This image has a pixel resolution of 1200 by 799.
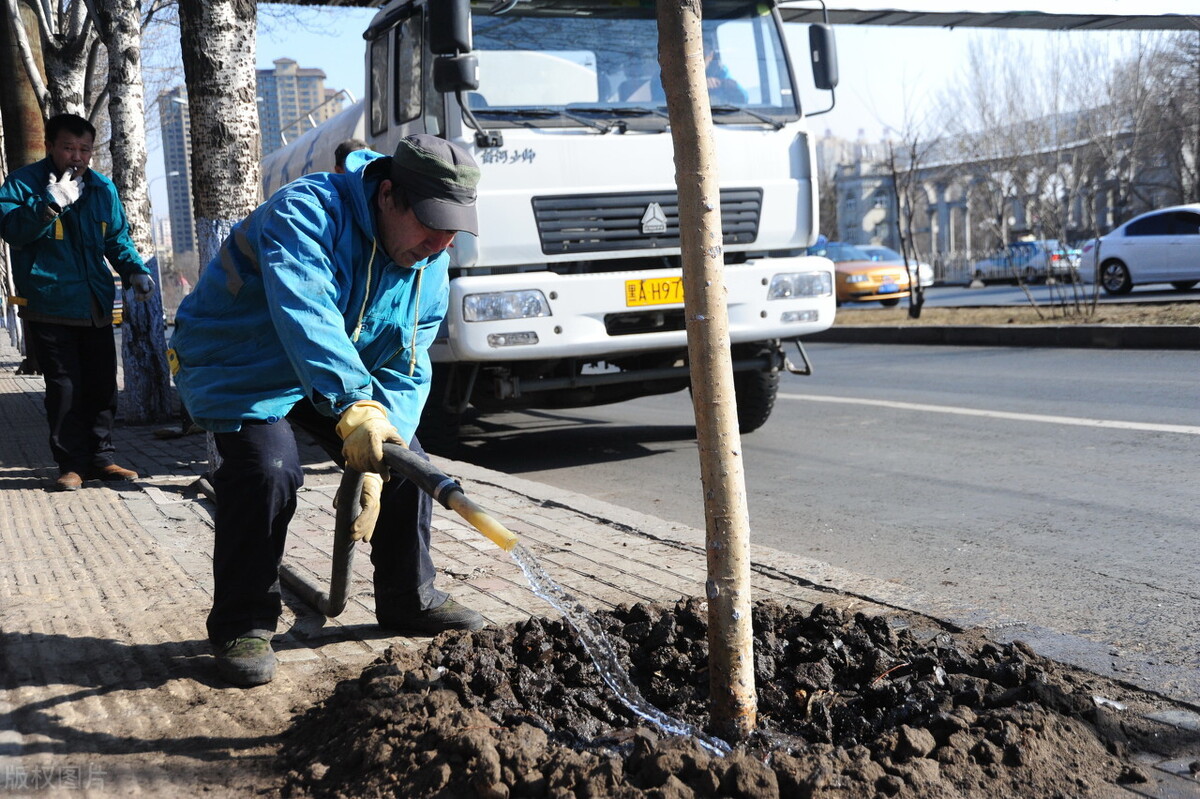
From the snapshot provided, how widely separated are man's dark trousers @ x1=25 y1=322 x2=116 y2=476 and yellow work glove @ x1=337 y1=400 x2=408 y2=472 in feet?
13.8

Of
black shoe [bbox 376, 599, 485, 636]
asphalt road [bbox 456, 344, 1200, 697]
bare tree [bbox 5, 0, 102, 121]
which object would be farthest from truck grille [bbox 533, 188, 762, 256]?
bare tree [bbox 5, 0, 102, 121]

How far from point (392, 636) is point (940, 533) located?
2.70 m

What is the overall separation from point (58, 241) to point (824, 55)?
4985 millimetres

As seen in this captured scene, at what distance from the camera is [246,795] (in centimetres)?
255

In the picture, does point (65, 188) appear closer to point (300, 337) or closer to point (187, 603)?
point (187, 603)

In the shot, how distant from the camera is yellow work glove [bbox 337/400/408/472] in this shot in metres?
2.85

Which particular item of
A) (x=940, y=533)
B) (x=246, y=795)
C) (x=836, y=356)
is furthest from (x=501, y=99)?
(x=836, y=356)

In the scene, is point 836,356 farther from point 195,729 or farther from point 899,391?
point 195,729

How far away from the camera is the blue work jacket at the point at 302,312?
297 centimetres

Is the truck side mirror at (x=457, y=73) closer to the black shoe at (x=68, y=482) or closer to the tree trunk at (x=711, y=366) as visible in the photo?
the black shoe at (x=68, y=482)

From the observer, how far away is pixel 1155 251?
67.9ft

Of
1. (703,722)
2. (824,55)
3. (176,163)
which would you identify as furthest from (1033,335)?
(176,163)

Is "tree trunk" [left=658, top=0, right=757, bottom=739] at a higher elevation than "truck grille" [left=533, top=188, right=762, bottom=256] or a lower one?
lower

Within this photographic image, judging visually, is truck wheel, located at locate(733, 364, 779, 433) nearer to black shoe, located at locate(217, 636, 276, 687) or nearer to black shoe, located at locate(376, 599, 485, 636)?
black shoe, located at locate(376, 599, 485, 636)
